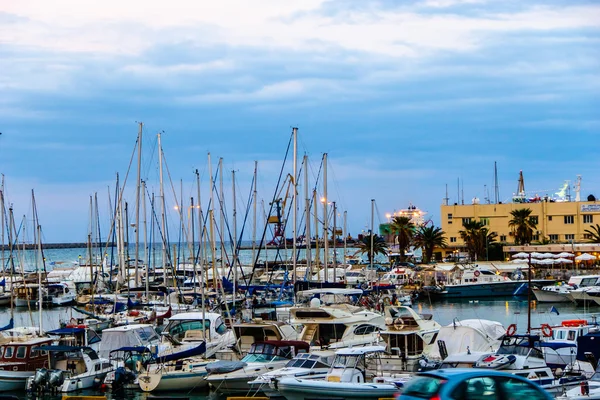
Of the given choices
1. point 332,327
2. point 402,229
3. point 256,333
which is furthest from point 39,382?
point 402,229

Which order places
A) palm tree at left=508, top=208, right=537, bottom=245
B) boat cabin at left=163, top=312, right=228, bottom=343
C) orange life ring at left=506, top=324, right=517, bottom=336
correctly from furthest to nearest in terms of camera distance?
palm tree at left=508, top=208, right=537, bottom=245
boat cabin at left=163, top=312, right=228, bottom=343
orange life ring at left=506, top=324, right=517, bottom=336

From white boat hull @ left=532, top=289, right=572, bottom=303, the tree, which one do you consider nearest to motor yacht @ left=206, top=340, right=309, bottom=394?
white boat hull @ left=532, top=289, right=572, bottom=303

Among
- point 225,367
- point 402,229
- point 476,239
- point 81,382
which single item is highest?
point 402,229

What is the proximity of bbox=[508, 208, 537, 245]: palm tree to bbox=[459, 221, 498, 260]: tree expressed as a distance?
12.0 feet

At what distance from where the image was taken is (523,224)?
111 meters

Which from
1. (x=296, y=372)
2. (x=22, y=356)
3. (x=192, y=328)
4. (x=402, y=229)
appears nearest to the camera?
(x=296, y=372)

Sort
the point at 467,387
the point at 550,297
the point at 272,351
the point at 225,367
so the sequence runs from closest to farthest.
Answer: the point at 467,387 → the point at 225,367 → the point at 272,351 → the point at 550,297

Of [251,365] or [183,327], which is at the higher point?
[183,327]

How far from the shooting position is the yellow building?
4434 inches

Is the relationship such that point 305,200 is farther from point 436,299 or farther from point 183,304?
point 436,299

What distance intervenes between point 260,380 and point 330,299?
23.1m

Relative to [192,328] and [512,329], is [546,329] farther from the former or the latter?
[192,328]

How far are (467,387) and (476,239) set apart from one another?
9712 centimetres

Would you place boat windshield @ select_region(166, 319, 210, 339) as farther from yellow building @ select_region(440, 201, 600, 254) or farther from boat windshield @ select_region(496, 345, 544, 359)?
yellow building @ select_region(440, 201, 600, 254)
